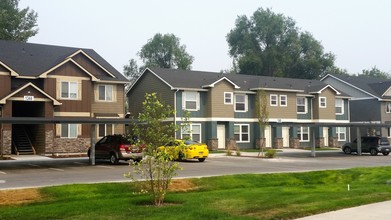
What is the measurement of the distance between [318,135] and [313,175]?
29550 mm

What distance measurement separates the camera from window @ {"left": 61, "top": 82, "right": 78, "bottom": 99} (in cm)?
3553

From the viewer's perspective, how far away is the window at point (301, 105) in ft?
157

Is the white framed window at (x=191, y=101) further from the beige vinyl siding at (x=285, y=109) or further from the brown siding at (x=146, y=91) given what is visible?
the beige vinyl siding at (x=285, y=109)

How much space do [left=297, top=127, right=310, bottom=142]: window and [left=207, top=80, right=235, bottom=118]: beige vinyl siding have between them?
9.53 metres

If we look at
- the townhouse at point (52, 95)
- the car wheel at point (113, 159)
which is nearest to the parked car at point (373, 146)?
the townhouse at point (52, 95)

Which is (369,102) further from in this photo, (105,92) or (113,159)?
(113,159)

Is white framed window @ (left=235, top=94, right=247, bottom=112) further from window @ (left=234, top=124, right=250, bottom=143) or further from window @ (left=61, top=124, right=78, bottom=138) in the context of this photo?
window @ (left=61, top=124, right=78, bottom=138)

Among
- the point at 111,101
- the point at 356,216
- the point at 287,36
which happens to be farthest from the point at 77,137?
the point at 287,36

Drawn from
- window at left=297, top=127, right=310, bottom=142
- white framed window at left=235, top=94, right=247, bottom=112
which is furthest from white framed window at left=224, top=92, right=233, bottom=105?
window at left=297, top=127, right=310, bottom=142

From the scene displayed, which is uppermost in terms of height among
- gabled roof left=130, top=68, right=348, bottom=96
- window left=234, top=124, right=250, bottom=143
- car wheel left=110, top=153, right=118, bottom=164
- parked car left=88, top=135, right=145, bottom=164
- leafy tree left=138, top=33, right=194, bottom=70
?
leafy tree left=138, top=33, right=194, bottom=70

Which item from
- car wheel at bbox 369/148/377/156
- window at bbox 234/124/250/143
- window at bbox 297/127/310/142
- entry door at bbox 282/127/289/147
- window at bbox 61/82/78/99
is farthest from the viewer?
window at bbox 297/127/310/142

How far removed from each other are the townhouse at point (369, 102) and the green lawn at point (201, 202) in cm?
3665

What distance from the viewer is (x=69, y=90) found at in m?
35.8

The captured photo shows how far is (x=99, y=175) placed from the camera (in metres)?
19.5
